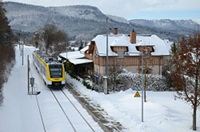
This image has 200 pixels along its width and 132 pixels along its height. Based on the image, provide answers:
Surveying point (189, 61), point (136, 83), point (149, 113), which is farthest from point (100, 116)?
Answer: point (136, 83)

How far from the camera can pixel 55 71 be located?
87.0 feet

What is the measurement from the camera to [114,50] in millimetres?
33344

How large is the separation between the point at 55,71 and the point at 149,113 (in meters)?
13.0

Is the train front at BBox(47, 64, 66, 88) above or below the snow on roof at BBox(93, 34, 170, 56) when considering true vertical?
below

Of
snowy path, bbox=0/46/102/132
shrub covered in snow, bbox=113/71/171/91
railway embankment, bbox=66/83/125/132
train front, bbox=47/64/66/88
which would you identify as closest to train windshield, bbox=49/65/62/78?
train front, bbox=47/64/66/88

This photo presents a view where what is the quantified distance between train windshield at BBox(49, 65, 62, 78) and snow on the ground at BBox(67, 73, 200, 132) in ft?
15.7

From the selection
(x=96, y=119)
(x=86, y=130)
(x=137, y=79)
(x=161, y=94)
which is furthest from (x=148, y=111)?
(x=137, y=79)

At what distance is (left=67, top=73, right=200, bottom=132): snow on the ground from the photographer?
14477 millimetres

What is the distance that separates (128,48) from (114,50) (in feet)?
7.51

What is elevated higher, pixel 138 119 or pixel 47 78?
pixel 47 78

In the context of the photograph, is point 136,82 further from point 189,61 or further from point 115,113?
point 189,61

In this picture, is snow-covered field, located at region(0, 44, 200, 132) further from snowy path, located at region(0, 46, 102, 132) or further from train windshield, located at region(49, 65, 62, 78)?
train windshield, located at region(49, 65, 62, 78)

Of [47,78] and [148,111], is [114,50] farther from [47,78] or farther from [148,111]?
[148,111]

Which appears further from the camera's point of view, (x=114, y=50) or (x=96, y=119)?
(x=114, y=50)
